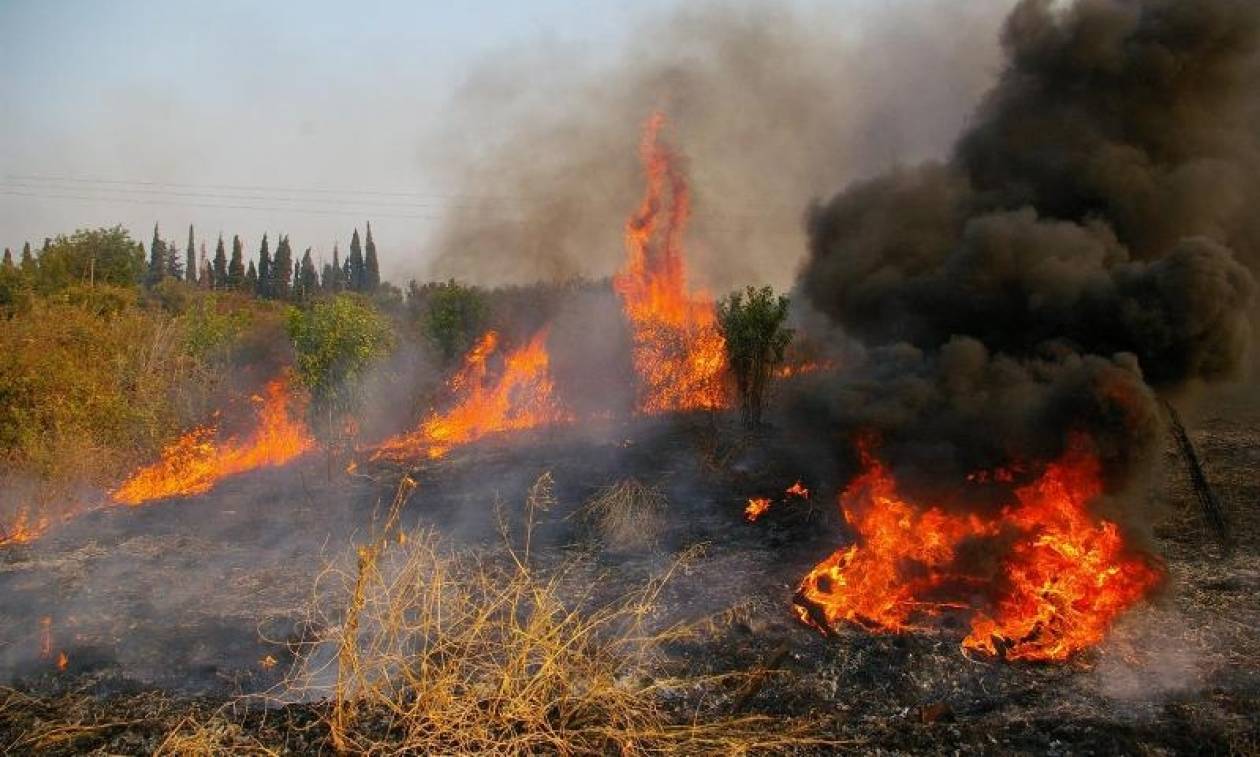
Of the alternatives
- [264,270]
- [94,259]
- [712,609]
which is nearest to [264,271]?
[264,270]

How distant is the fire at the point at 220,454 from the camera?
1811cm

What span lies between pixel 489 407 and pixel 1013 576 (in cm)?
1686

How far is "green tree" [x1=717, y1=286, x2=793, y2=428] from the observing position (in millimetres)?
19281

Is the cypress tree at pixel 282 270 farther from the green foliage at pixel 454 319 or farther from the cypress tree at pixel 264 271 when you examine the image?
the green foliage at pixel 454 319

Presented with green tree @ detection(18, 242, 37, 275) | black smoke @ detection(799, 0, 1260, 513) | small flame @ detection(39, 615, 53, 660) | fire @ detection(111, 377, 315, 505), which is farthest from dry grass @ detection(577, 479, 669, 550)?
green tree @ detection(18, 242, 37, 275)

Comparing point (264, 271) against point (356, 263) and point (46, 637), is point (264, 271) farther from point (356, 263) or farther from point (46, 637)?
point (46, 637)

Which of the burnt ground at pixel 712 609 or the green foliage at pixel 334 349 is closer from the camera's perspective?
the burnt ground at pixel 712 609

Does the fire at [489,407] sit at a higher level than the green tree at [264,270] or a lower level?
lower

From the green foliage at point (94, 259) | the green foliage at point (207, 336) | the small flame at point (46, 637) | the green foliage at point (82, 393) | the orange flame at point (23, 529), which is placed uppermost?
the green foliage at point (94, 259)

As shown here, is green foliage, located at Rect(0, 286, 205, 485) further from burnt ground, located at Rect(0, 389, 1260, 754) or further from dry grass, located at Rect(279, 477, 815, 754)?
dry grass, located at Rect(279, 477, 815, 754)

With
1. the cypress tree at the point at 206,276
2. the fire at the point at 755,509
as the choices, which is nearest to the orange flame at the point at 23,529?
the fire at the point at 755,509

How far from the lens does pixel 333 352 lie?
733 inches

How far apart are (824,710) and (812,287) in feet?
26.6

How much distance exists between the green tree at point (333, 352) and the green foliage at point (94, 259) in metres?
29.2
